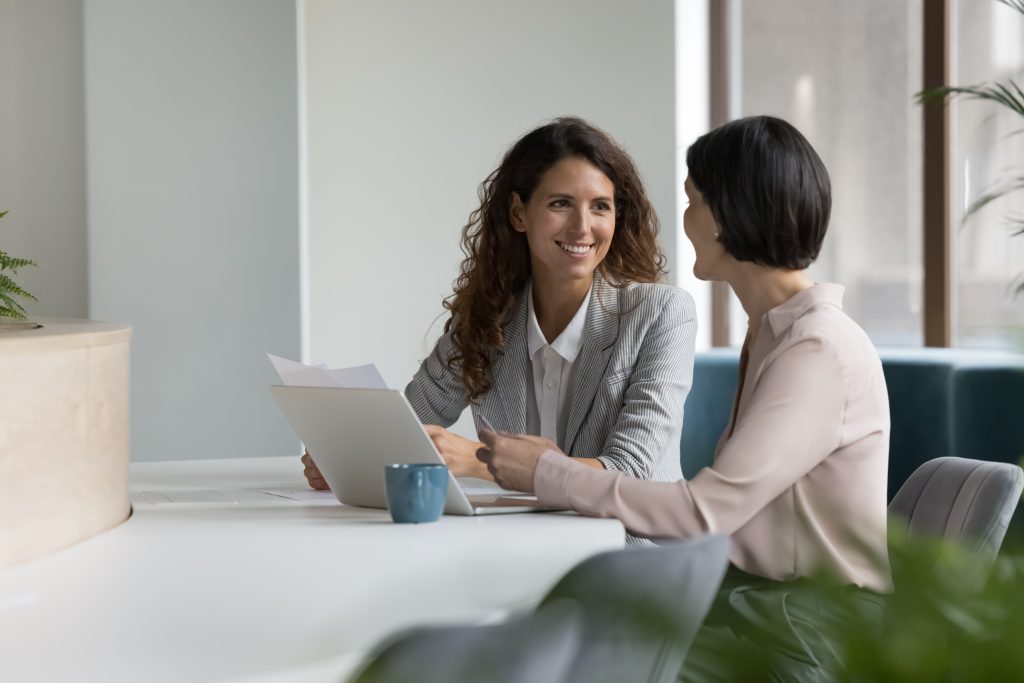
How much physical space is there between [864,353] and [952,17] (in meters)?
3.03

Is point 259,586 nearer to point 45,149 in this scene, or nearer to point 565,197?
point 565,197

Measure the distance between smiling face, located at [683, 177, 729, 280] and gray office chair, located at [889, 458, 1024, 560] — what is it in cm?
48

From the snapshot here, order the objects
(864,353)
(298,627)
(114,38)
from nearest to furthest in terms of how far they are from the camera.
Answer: (298,627)
(864,353)
(114,38)

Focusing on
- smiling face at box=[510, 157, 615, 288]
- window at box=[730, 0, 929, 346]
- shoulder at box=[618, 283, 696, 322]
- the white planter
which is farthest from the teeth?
window at box=[730, 0, 929, 346]

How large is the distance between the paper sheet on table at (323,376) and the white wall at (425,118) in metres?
2.53

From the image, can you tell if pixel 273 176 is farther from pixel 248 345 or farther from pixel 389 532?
pixel 389 532

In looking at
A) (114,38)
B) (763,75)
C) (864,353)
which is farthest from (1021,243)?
(114,38)

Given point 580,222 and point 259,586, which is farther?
point 580,222

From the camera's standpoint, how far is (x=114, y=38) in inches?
148

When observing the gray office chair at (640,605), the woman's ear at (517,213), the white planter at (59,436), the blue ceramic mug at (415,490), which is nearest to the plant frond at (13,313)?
the white planter at (59,436)

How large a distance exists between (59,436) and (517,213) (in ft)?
4.73

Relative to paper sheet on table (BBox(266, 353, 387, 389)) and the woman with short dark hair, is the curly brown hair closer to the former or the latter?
paper sheet on table (BBox(266, 353, 387, 389))

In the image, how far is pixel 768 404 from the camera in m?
1.61

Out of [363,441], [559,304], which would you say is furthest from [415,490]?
[559,304]
